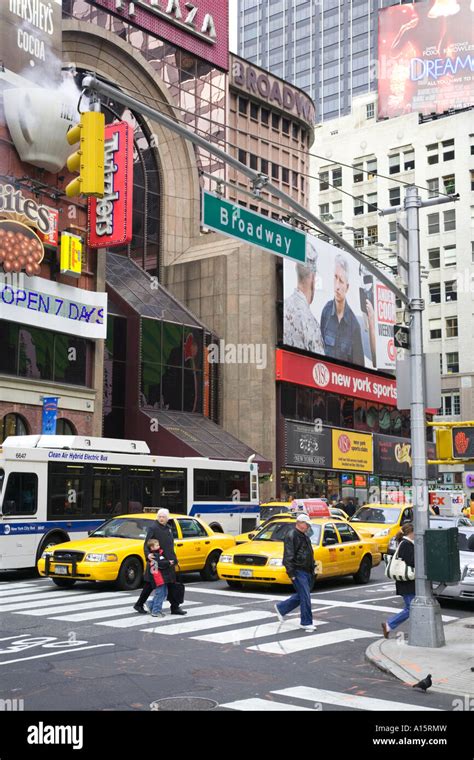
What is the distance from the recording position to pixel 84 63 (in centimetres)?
4094

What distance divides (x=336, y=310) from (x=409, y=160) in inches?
1640

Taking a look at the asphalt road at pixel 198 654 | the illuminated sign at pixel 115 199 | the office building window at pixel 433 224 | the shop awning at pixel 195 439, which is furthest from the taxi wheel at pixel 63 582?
the office building window at pixel 433 224

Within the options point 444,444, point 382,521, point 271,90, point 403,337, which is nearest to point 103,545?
point 403,337

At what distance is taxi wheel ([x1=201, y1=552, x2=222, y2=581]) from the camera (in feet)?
62.7

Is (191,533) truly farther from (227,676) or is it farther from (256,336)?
(256,336)

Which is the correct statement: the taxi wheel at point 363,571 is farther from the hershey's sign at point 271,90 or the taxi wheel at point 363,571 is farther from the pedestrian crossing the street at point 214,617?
the hershey's sign at point 271,90

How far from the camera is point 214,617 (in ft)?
45.4

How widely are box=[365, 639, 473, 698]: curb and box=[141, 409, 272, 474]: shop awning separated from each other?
1016 inches

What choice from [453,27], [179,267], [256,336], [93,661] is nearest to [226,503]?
[93,661]

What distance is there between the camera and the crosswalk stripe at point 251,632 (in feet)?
39.1

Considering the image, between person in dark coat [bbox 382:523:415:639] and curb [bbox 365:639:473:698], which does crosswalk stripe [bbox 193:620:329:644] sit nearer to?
person in dark coat [bbox 382:523:415:639]

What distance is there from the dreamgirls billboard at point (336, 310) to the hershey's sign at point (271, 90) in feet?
41.4

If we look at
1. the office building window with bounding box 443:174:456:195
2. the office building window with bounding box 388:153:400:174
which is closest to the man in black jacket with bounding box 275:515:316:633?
the office building window with bounding box 443:174:456:195
